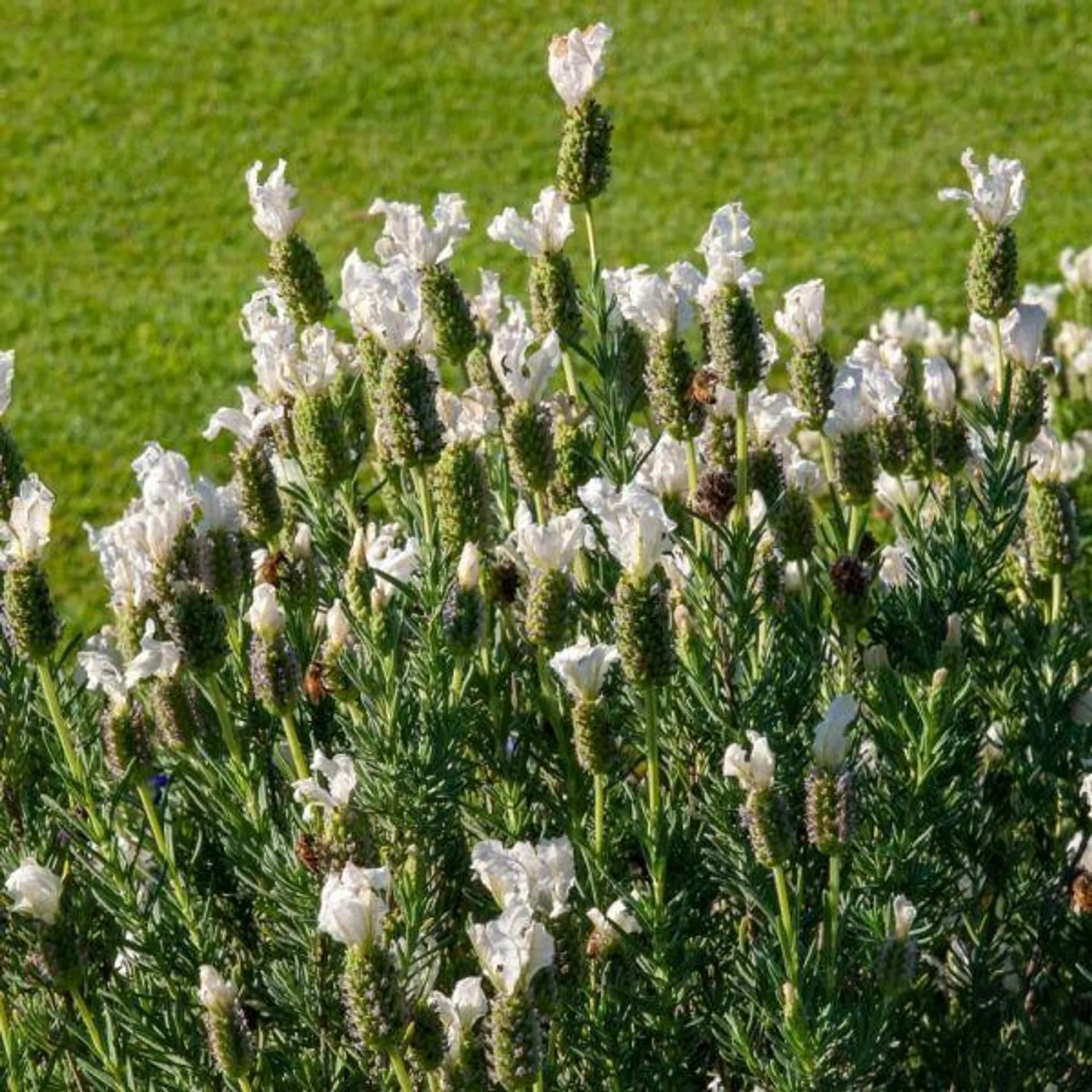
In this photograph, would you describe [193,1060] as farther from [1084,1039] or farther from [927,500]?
[927,500]

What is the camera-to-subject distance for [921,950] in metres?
2.34

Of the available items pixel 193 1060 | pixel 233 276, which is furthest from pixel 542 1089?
pixel 233 276

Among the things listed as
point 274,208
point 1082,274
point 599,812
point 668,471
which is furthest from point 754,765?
point 1082,274

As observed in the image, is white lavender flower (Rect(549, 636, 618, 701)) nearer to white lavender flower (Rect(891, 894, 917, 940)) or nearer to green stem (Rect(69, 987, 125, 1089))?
white lavender flower (Rect(891, 894, 917, 940))

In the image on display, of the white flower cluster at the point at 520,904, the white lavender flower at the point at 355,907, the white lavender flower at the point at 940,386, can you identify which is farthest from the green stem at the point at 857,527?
the white lavender flower at the point at 355,907

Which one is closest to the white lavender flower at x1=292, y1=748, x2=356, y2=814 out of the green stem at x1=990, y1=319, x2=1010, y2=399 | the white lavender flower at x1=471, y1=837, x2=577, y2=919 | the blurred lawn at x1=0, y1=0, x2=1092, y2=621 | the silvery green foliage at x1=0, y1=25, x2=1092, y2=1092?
the silvery green foliage at x1=0, y1=25, x2=1092, y2=1092

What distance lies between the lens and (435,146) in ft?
35.1

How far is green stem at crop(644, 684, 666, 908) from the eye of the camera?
1973mm

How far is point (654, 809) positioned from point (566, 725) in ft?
1.28

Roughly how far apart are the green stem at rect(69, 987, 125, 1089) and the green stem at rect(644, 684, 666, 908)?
614 mm

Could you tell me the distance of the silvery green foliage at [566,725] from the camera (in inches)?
77.9

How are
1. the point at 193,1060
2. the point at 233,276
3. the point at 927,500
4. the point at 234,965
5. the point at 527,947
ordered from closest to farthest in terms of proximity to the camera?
1. the point at 527,947
2. the point at 193,1060
3. the point at 234,965
4. the point at 927,500
5. the point at 233,276

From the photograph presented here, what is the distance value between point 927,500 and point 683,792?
1260mm

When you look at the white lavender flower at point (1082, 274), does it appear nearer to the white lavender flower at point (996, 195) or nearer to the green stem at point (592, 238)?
the white lavender flower at point (996, 195)
